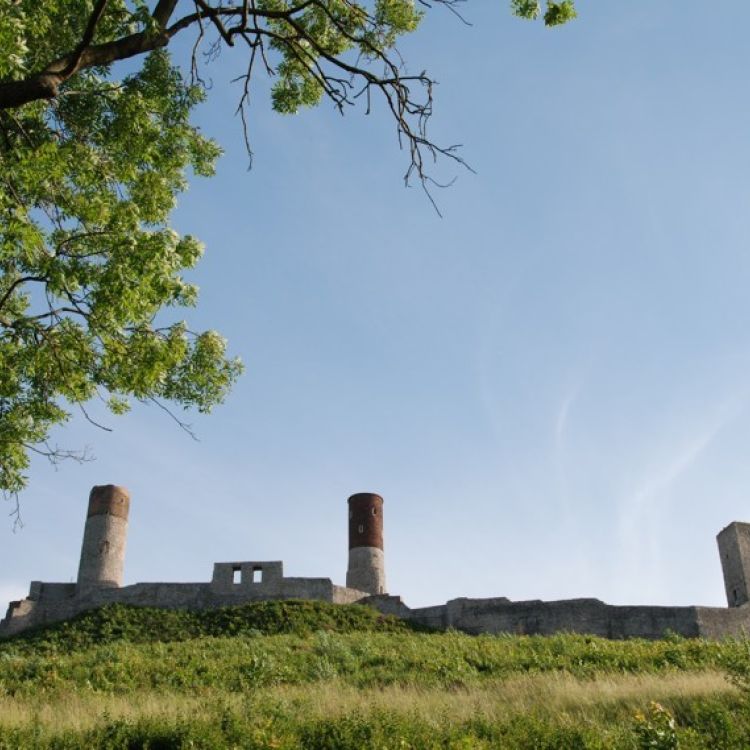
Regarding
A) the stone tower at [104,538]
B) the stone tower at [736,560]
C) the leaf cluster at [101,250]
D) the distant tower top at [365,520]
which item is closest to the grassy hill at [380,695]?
the leaf cluster at [101,250]

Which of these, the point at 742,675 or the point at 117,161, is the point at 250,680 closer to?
the point at 742,675

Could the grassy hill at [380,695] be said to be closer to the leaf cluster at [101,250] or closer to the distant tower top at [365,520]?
the leaf cluster at [101,250]

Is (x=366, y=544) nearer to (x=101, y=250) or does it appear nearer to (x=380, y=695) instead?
(x=380, y=695)

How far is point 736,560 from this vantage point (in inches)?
1375

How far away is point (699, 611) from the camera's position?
96.4 ft

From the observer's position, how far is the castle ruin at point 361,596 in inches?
1156

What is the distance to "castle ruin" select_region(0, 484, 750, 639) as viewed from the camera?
29.4 meters

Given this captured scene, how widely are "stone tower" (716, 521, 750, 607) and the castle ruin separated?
0.05 metres

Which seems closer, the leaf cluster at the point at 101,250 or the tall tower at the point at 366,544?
the leaf cluster at the point at 101,250

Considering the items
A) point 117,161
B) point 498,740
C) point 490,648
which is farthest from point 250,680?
point 117,161

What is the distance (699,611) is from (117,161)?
27612mm

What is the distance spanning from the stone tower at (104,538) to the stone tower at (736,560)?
28270mm

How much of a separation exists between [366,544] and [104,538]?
12282mm

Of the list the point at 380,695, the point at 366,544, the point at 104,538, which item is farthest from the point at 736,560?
the point at 104,538
